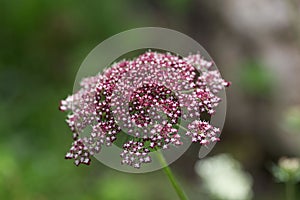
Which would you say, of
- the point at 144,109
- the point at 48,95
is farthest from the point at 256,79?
the point at 144,109

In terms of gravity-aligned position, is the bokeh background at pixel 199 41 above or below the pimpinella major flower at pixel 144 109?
above

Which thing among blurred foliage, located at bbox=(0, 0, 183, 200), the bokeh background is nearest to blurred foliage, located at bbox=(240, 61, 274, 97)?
the bokeh background

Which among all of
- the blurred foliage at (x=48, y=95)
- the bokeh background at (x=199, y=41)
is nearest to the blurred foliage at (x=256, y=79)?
the bokeh background at (x=199, y=41)

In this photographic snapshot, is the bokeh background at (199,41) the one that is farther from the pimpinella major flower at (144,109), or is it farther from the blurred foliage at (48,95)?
the pimpinella major flower at (144,109)

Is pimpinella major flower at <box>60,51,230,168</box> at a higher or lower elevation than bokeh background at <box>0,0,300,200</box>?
lower

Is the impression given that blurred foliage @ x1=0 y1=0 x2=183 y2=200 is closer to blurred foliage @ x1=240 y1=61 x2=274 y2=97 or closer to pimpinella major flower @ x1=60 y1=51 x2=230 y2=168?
blurred foliage @ x1=240 y1=61 x2=274 y2=97

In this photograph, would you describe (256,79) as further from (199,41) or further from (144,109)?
(144,109)

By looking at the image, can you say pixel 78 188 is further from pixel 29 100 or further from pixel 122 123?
A: pixel 122 123
